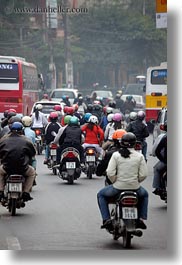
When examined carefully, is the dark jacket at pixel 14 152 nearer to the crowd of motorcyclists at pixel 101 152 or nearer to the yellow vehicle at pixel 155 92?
the crowd of motorcyclists at pixel 101 152

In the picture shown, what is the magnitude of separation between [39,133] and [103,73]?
1774 centimetres

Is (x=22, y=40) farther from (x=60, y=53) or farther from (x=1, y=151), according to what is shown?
(x=1, y=151)

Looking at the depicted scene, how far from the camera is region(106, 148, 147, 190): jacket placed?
38.9 feet

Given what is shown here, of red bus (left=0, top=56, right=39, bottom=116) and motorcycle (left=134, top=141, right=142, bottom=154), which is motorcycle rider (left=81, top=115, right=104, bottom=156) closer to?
motorcycle (left=134, top=141, right=142, bottom=154)

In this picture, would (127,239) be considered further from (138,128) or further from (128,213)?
(138,128)

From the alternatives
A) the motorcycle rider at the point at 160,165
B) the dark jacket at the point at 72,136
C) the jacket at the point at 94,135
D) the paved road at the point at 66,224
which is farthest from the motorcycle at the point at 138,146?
the motorcycle rider at the point at 160,165

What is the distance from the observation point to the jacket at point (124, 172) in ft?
38.9

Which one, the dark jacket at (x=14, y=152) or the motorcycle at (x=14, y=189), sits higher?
the dark jacket at (x=14, y=152)

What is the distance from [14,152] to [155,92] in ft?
71.4

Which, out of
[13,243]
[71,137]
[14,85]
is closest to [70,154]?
[71,137]

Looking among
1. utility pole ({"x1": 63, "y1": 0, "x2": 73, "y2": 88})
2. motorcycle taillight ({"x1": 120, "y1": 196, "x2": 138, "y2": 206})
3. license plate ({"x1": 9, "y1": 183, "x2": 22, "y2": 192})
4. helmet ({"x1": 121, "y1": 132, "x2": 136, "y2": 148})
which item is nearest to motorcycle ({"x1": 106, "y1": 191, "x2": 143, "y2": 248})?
motorcycle taillight ({"x1": 120, "y1": 196, "x2": 138, "y2": 206})

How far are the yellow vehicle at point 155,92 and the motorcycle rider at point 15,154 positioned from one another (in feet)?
67.3

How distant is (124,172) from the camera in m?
11.9

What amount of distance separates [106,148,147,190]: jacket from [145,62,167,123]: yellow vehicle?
909 inches
